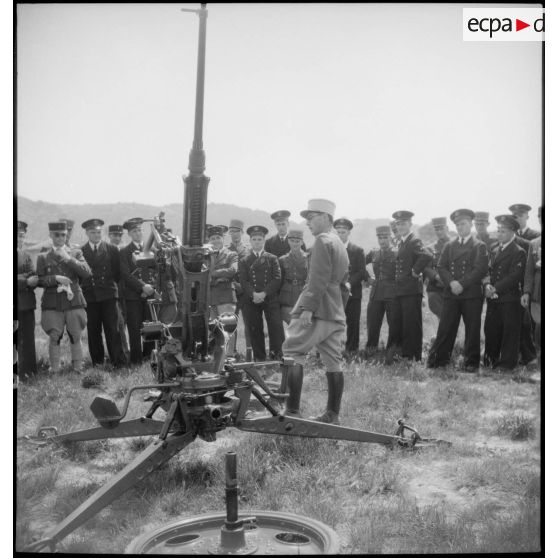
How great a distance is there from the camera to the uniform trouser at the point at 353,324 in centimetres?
1135

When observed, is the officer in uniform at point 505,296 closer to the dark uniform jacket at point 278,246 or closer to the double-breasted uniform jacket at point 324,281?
the dark uniform jacket at point 278,246

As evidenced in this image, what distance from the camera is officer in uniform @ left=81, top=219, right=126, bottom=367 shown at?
9.95 meters

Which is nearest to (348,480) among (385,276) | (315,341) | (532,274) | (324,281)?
(315,341)

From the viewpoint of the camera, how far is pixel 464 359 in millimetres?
9922

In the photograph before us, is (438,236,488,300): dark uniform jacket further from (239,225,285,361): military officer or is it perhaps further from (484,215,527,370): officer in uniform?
(239,225,285,361): military officer

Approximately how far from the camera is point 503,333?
32.1 ft

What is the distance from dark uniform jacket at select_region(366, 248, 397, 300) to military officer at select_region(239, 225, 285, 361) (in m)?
1.77

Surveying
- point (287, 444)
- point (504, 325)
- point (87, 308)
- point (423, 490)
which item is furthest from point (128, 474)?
point (504, 325)

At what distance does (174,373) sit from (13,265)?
1.47 m

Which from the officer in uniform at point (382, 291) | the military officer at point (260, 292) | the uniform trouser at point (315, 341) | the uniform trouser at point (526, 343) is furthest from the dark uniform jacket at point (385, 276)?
the uniform trouser at point (315, 341)

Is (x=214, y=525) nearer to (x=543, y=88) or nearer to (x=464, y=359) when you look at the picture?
(x=543, y=88)

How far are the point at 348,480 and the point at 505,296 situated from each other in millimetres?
5513

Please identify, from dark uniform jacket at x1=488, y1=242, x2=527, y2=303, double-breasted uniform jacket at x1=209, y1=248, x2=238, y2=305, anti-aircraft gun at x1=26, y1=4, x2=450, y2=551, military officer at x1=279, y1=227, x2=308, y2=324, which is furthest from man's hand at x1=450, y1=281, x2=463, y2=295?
anti-aircraft gun at x1=26, y1=4, x2=450, y2=551

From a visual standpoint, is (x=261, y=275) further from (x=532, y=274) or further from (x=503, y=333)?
(x=532, y=274)
